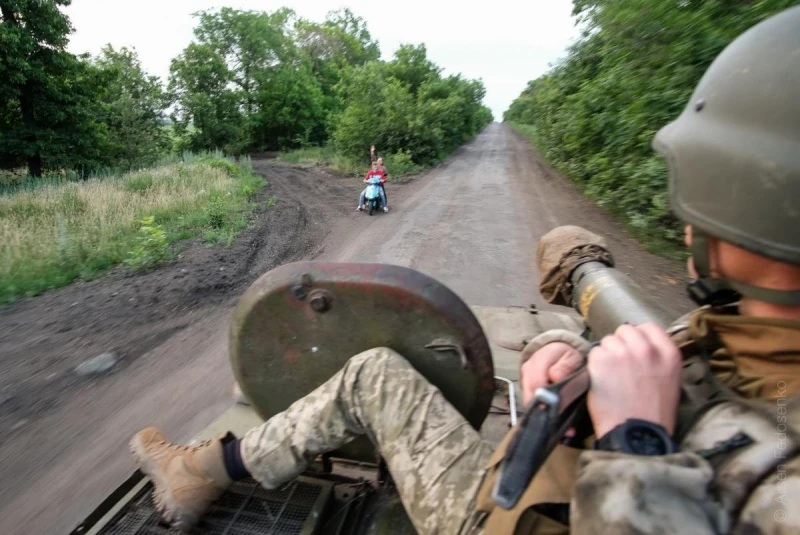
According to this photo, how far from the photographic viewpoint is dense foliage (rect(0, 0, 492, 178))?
17.8m

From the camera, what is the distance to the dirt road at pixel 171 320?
Answer: 3.15 m

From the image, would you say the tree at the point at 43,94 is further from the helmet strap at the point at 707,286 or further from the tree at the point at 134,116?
the helmet strap at the point at 707,286

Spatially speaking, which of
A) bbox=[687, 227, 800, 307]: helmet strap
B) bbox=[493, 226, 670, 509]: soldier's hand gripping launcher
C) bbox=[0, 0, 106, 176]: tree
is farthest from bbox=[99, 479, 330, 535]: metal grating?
bbox=[0, 0, 106, 176]: tree

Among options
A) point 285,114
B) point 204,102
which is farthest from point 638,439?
point 285,114

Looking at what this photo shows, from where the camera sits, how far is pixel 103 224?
8.23 m

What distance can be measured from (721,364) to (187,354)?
4.26m

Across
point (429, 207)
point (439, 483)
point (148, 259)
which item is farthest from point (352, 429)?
point (429, 207)

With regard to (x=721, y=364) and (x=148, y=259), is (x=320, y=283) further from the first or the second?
(x=148, y=259)

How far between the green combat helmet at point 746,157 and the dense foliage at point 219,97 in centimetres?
1980

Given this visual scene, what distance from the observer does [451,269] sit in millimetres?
6637

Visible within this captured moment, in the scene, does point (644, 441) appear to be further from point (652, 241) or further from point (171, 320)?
point (652, 241)

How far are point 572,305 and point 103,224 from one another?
26.4 feet

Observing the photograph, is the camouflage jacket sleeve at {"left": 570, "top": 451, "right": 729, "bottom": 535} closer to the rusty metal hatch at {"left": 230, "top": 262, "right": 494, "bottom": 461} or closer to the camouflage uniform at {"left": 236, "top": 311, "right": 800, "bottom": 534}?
the camouflage uniform at {"left": 236, "top": 311, "right": 800, "bottom": 534}


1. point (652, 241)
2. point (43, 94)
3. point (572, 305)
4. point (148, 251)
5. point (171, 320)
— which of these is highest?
point (43, 94)
